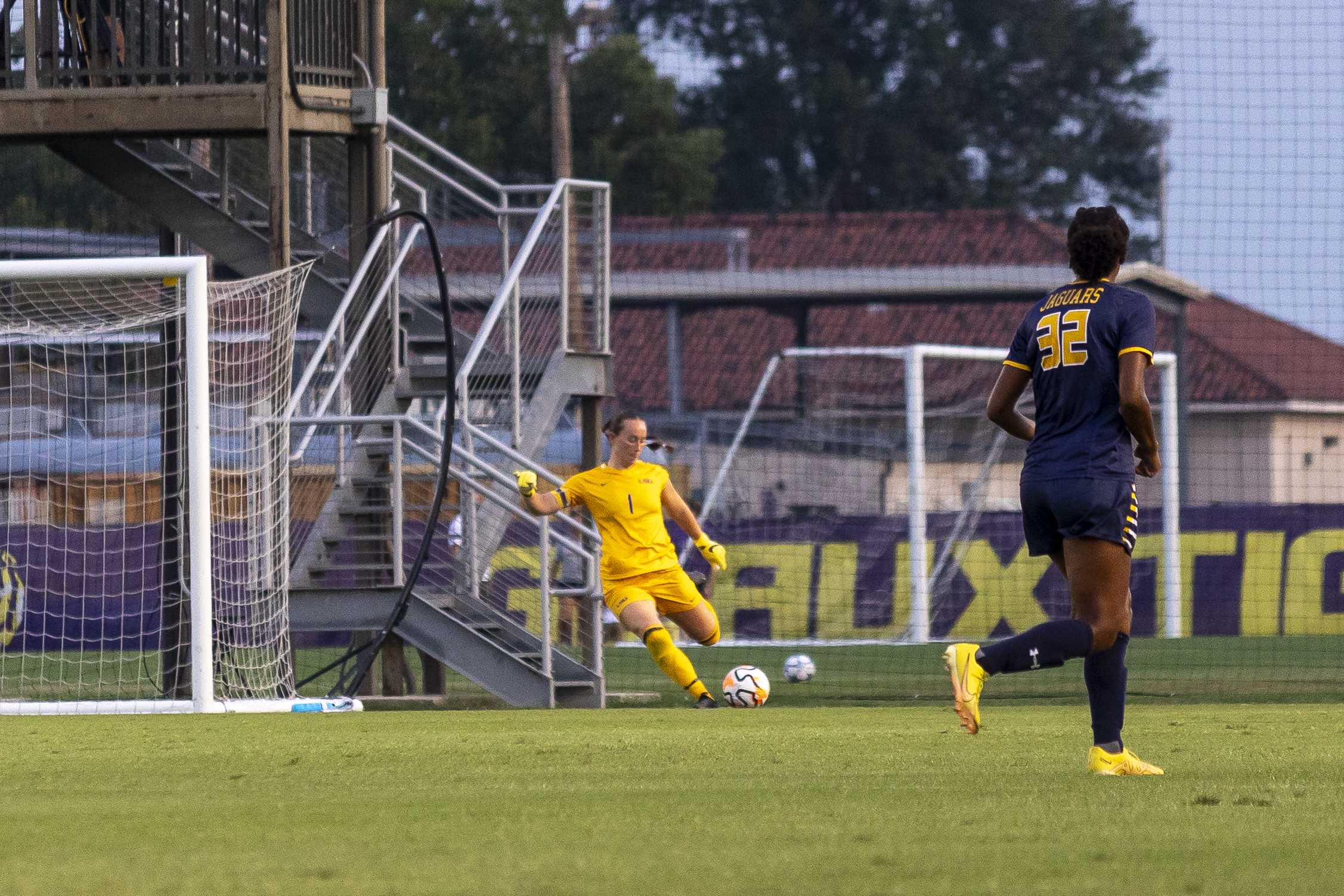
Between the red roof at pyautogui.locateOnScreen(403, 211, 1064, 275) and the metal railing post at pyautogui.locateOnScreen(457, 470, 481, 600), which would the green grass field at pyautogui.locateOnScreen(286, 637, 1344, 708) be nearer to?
the metal railing post at pyautogui.locateOnScreen(457, 470, 481, 600)

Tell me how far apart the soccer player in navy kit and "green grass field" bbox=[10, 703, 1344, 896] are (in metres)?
0.33

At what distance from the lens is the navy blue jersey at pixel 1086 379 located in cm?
629

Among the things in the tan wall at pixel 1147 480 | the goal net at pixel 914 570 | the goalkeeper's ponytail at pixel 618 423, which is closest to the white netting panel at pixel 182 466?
the goalkeeper's ponytail at pixel 618 423

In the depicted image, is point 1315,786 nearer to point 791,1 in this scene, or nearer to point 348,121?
point 348,121

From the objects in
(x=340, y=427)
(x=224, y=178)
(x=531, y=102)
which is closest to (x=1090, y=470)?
(x=340, y=427)

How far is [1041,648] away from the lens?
6152 mm

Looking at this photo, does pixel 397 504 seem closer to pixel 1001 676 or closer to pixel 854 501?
pixel 1001 676

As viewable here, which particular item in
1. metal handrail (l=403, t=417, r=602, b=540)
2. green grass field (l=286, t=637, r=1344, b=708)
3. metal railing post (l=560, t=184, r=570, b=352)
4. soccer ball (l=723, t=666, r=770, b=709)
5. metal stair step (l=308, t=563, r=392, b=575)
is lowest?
green grass field (l=286, t=637, r=1344, b=708)

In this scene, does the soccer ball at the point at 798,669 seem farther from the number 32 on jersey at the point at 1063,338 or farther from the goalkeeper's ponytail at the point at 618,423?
the number 32 on jersey at the point at 1063,338

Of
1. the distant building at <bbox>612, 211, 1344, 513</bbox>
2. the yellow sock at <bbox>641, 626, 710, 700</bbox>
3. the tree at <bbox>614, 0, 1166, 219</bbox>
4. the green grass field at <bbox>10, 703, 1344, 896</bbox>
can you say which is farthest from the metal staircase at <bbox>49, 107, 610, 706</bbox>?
the tree at <bbox>614, 0, 1166, 219</bbox>

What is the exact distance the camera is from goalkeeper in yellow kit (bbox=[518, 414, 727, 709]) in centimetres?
1154

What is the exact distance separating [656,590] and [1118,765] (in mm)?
5548

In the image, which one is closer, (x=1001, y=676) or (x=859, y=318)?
(x=1001, y=676)

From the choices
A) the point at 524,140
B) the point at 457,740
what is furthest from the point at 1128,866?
the point at 524,140
